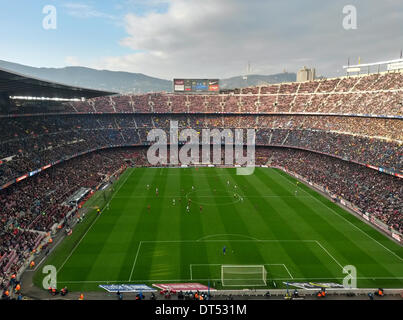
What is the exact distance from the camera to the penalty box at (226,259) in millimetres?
25266

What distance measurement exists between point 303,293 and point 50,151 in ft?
145

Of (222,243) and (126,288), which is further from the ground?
(222,243)

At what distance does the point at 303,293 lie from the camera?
2292cm

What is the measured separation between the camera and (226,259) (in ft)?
90.4

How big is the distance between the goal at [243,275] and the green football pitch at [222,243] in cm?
9

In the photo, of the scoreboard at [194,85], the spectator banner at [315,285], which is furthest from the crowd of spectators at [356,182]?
the scoreboard at [194,85]

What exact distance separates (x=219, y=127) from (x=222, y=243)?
51859 millimetres

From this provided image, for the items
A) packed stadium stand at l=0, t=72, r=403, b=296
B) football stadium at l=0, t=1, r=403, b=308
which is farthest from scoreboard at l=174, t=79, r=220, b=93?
football stadium at l=0, t=1, r=403, b=308

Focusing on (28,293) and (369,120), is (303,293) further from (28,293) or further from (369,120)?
(369,120)

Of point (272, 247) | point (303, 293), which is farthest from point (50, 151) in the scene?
point (303, 293)

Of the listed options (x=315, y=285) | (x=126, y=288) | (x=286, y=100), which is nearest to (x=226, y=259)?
(x=315, y=285)

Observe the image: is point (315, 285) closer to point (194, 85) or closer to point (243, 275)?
point (243, 275)

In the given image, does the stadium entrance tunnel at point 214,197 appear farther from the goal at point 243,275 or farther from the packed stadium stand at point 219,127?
the goal at point 243,275
